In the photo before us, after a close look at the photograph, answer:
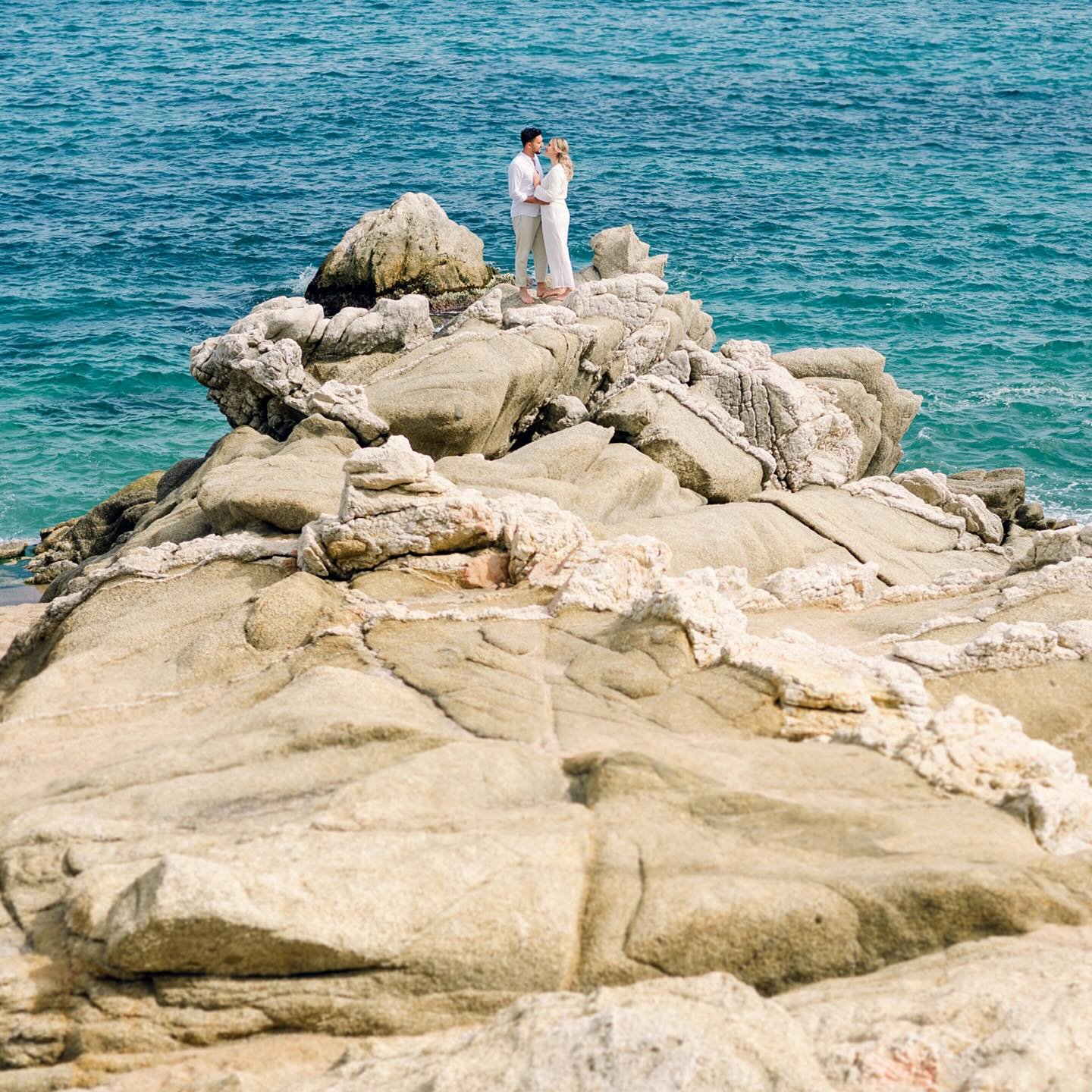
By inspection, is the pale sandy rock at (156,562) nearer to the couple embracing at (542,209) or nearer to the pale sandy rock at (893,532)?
the pale sandy rock at (893,532)

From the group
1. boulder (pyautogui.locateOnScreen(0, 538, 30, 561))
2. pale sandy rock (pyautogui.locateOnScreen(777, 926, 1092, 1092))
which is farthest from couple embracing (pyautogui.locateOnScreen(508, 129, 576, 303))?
pale sandy rock (pyautogui.locateOnScreen(777, 926, 1092, 1092))

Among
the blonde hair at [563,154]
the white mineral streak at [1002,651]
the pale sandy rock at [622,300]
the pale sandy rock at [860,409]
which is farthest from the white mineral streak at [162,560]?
the pale sandy rock at [860,409]

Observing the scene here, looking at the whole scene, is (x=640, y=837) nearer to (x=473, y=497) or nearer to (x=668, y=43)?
(x=473, y=497)

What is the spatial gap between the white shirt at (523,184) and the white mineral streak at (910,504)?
23.8 feet

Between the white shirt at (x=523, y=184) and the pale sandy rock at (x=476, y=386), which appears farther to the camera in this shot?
the white shirt at (x=523, y=184)

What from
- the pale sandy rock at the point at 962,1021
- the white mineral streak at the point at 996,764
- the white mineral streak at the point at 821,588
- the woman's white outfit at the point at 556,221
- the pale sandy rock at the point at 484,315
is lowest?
the white mineral streak at the point at 821,588

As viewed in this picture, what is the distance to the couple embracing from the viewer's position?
23.4 m

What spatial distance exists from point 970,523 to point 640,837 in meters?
15.5

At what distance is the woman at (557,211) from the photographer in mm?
23344

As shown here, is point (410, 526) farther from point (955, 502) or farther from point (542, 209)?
point (955, 502)

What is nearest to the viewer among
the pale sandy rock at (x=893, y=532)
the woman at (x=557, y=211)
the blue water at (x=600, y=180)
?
the pale sandy rock at (x=893, y=532)

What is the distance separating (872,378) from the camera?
2544 cm

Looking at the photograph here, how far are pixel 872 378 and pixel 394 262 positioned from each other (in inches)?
491

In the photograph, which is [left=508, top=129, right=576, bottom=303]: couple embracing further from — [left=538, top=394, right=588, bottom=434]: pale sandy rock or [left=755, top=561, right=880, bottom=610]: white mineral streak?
[left=755, top=561, right=880, bottom=610]: white mineral streak
